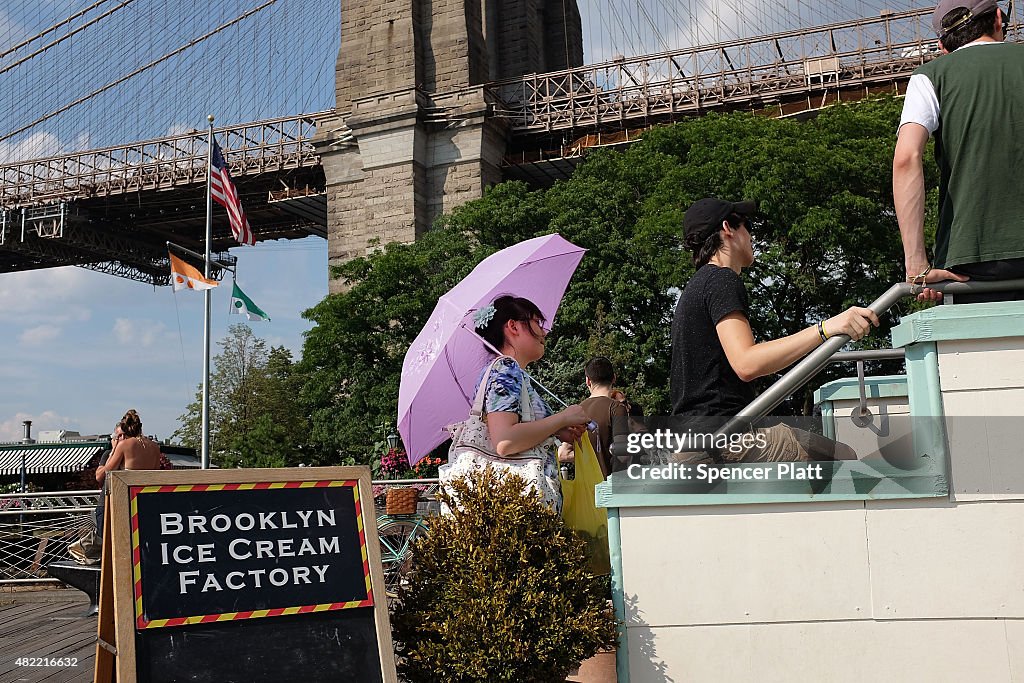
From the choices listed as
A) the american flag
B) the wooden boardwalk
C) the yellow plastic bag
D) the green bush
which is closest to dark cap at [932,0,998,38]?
the yellow plastic bag

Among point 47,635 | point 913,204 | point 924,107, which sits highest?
point 924,107

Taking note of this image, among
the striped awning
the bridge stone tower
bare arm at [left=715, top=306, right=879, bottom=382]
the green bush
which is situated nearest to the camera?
bare arm at [left=715, top=306, right=879, bottom=382]

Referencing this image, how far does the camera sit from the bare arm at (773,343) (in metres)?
3.15

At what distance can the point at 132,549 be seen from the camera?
3.18m

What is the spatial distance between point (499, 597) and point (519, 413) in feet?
2.96

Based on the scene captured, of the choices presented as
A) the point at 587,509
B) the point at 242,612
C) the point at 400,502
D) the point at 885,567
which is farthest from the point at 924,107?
the point at 400,502

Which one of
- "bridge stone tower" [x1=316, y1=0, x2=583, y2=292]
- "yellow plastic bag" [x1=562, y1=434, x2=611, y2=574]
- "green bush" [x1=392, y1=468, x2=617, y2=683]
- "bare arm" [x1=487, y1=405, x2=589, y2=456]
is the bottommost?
"green bush" [x1=392, y1=468, x2=617, y2=683]

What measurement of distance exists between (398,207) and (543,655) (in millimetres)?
27843

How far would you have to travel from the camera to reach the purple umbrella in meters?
5.82

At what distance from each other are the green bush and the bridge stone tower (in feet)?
88.2

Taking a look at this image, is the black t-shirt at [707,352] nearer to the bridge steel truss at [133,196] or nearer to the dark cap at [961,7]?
the dark cap at [961,7]

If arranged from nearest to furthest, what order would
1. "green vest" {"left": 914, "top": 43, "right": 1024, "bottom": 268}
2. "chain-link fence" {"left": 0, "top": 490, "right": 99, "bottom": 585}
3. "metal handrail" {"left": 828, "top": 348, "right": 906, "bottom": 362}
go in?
1. "green vest" {"left": 914, "top": 43, "right": 1024, "bottom": 268}
2. "metal handrail" {"left": 828, "top": 348, "right": 906, "bottom": 362}
3. "chain-link fence" {"left": 0, "top": 490, "right": 99, "bottom": 585}

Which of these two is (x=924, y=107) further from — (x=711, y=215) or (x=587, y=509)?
(x=587, y=509)

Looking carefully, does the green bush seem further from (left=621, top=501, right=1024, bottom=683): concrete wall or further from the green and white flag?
the green and white flag
